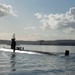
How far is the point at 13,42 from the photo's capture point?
9762 centimetres

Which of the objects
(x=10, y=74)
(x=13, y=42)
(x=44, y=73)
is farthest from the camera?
(x=13, y=42)

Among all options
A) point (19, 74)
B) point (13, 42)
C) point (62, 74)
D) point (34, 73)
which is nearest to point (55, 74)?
point (62, 74)

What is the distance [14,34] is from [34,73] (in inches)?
2890

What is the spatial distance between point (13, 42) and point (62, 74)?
69894mm

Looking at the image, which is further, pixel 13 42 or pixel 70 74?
Answer: pixel 13 42

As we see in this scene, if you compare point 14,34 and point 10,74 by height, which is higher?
point 14,34

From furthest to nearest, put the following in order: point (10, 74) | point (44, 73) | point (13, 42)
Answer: point (13, 42)
point (44, 73)
point (10, 74)

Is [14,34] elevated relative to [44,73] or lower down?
elevated

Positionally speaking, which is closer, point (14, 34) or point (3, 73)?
point (3, 73)

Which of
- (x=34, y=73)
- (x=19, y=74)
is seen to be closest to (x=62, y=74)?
(x=34, y=73)

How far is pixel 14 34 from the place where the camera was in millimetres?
101625

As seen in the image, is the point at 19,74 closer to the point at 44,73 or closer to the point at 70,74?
the point at 44,73

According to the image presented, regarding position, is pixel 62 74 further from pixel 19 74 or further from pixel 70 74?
pixel 19 74

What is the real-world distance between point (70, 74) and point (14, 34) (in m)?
74.1
